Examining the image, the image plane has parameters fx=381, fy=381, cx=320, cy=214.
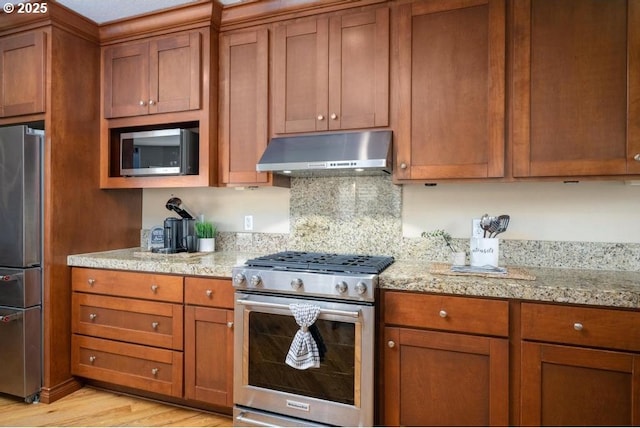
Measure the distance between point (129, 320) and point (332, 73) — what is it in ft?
6.29

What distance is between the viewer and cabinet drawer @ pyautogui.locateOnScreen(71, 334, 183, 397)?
7.27 ft

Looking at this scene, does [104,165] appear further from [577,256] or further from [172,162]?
[577,256]

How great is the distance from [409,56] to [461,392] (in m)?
1.69

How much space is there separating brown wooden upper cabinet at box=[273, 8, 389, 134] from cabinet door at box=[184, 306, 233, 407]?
3.80 feet

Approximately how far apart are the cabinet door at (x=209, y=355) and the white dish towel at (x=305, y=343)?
43 cm

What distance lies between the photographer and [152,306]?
88.6 inches

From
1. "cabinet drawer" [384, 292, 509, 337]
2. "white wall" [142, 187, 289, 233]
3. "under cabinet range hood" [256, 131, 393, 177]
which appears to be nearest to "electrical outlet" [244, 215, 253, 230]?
"white wall" [142, 187, 289, 233]

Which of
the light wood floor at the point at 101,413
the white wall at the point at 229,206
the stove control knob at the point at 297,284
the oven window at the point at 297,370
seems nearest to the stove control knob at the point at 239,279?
the oven window at the point at 297,370

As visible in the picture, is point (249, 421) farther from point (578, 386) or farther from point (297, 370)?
point (578, 386)

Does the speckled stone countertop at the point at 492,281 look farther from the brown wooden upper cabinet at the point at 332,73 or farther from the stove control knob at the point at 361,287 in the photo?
the brown wooden upper cabinet at the point at 332,73

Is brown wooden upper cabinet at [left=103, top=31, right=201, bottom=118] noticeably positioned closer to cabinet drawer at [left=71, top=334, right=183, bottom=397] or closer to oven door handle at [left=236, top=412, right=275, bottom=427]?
cabinet drawer at [left=71, top=334, right=183, bottom=397]

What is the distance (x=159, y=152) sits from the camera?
2566mm

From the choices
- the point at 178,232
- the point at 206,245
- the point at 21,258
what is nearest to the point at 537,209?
the point at 206,245

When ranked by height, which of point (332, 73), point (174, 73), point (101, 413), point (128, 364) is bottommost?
point (101, 413)
